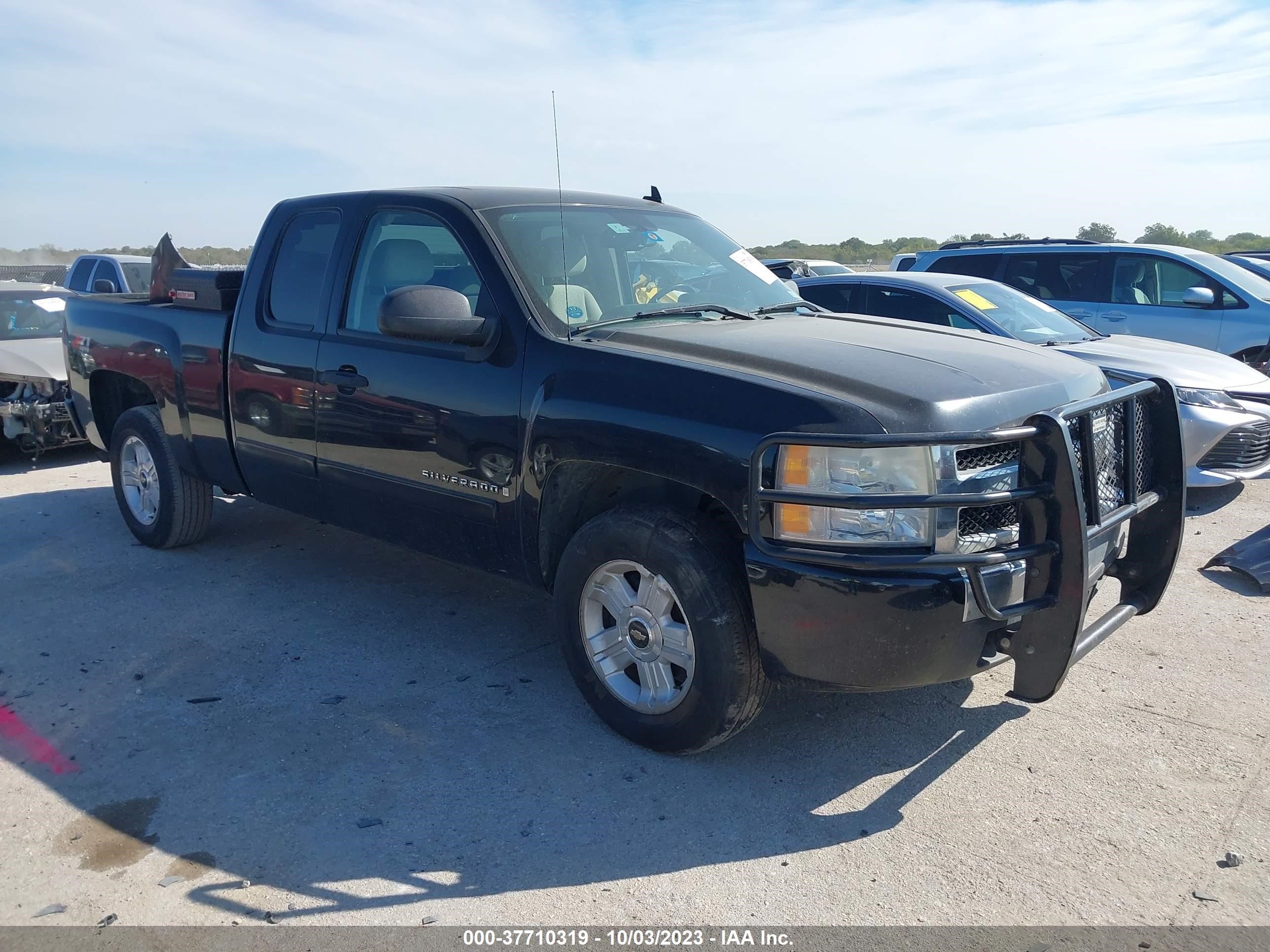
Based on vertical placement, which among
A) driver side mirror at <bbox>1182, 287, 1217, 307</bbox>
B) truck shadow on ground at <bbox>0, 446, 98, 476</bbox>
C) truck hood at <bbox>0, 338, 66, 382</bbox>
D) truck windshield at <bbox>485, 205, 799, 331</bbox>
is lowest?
truck shadow on ground at <bbox>0, 446, 98, 476</bbox>

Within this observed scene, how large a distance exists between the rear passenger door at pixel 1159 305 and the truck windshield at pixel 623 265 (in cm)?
608

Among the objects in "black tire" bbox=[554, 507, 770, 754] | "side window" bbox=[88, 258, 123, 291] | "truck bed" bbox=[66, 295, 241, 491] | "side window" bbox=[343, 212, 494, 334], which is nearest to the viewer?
"black tire" bbox=[554, 507, 770, 754]

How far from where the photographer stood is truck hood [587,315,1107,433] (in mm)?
3121

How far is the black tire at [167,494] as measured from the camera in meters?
5.90

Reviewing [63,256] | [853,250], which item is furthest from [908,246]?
[63,256]

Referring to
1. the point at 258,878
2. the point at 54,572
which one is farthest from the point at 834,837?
the point at 54,572

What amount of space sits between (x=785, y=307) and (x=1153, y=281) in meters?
6.65

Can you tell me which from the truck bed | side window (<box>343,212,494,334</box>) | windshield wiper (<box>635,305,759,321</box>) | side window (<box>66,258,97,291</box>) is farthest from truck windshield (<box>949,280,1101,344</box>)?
side window (<box>66,258,97,291</box>)

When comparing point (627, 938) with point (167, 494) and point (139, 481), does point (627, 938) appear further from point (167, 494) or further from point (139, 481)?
point (139, 481)

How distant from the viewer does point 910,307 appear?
7.86 metres

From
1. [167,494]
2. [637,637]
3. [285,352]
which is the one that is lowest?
[637,637]

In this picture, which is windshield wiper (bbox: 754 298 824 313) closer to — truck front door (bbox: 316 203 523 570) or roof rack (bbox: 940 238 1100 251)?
truck front door (bbox: 316 203 523 570)

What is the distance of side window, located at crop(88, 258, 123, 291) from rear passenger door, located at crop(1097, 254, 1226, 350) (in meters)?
12.6

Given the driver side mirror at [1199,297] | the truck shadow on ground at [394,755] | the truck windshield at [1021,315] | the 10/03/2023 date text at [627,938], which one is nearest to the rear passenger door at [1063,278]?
the driver side mirror at [1199,297]
